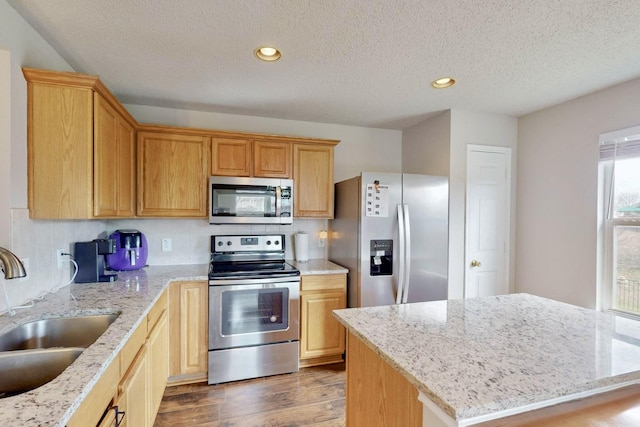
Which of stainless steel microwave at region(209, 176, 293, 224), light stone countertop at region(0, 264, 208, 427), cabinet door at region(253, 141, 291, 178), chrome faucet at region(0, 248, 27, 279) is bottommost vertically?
light stone countertop at region(0, 264, 208, 427)

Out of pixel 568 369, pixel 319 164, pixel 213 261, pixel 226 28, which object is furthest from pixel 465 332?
pixel 213 261

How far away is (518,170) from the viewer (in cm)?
307

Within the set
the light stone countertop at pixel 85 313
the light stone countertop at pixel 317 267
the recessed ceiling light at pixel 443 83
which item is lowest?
the light stone countertop at pixel 317 267

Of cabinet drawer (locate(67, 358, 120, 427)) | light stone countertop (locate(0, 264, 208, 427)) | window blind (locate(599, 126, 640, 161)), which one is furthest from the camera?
window blind (locate(599, 126, 640, 161))

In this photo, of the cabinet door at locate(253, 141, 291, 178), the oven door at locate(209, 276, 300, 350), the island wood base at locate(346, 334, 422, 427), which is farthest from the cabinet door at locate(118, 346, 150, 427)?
the cabinet door at locate(253, 141, 291, 178)

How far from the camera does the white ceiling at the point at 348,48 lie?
150cm

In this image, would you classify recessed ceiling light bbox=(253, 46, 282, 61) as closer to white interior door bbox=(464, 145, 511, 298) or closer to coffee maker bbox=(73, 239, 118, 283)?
coffee maker bbox=(73, 239, 118, 283)

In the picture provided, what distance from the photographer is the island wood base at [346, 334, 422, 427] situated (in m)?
1.00

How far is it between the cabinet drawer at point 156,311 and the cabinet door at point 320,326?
1.08 meters

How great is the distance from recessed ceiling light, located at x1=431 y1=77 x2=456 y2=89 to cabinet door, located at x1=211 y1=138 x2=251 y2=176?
5.46 ft

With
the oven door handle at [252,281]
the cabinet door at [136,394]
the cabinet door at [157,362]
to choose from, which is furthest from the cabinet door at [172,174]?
the cabinet door at [136,394]

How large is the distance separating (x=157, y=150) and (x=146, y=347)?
164cm

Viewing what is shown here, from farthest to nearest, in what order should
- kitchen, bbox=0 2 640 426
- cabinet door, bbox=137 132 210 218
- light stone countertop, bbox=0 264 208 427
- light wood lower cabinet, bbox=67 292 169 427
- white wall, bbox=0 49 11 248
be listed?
cabinet door, bbox=137 132 210 218 → kitchen, bbox=0 2 640 426 → white wall, bbox=0 49 11 248 → light wood lower cabinet, bbox=67 292 169 427 → light stone countertop, bbox=0 264 208 427

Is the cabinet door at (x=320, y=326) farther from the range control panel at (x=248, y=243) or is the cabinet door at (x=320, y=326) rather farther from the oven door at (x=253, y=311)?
the range control panel at (x=248, y=243)
